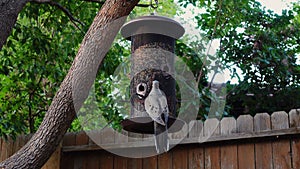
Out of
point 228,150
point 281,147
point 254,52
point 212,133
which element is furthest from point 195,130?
point 254,52

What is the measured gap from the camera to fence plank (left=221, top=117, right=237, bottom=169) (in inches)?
103

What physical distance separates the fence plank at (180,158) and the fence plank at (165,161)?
0.03m

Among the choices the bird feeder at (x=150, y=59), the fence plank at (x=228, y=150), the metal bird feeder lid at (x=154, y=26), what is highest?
the metal bird feeder lid at (x=154, y=26)

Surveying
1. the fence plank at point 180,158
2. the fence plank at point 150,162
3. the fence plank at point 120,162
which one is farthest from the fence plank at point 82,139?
the fence plank at point 180,158

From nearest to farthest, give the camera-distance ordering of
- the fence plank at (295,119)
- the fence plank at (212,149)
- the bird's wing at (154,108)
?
the bird's wing at (154,108) → the fence plank at (295,119) → the fence plank at (212,149)

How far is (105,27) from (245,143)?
3.43 feet

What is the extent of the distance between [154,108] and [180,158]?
726 mm

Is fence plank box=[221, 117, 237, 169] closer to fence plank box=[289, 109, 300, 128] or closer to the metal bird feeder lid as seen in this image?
fence plank box=[289, 109, 300, 128]

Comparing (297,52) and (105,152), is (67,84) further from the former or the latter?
(297,52)

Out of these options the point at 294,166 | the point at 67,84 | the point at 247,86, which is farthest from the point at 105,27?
the point at 247,86

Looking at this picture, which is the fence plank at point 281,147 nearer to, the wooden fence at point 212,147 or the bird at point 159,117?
the wooden fence at point 212,147

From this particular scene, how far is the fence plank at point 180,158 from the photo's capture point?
2.76 m

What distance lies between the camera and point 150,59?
2.54 m

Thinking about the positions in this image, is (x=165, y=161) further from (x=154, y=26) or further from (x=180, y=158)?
(x=154, y=26)
